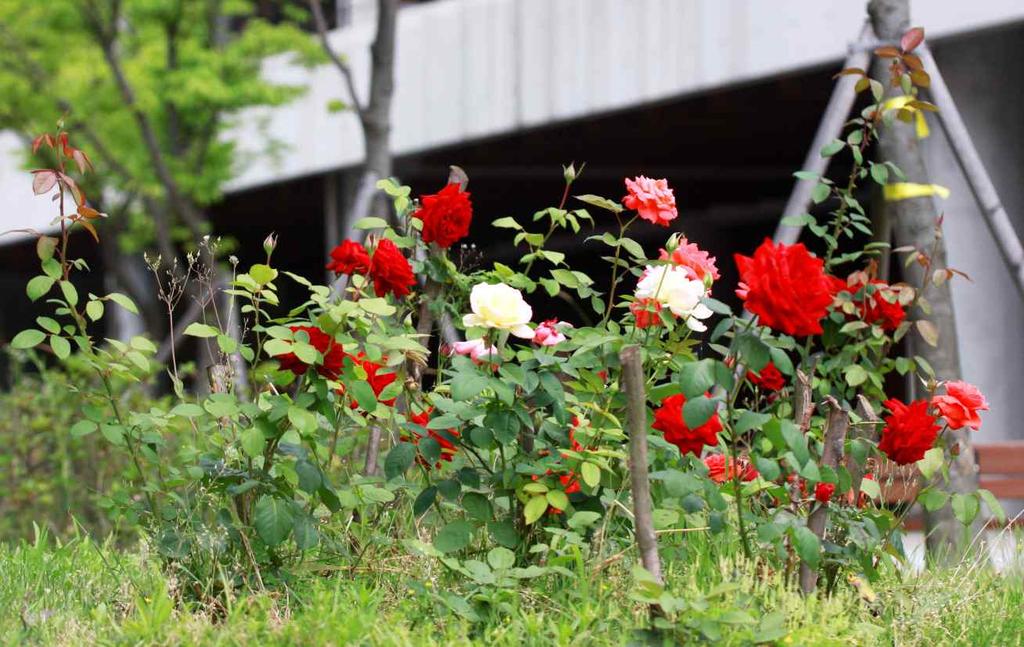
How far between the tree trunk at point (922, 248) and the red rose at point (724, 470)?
1.45 meters

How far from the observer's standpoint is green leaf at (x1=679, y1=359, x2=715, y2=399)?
2.69 meters

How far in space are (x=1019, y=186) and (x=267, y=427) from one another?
7.85 meters

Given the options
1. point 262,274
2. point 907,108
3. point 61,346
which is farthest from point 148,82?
point 262,274

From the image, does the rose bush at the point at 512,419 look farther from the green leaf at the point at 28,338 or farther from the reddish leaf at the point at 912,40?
the reddish leaf at the point at 912,40

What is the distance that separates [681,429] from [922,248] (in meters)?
2.37

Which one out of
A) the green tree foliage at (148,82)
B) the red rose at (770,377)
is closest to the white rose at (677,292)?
the red rose at (770,377)

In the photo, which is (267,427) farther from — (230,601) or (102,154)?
(102,154)

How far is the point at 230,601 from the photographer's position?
297 centimetres

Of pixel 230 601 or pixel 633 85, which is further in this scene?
pixel 633 85

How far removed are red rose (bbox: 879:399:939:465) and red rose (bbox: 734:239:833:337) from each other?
0.55m

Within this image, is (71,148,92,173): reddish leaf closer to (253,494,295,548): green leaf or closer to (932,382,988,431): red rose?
(253,494,295,548): green leaf

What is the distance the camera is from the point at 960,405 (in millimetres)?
3238

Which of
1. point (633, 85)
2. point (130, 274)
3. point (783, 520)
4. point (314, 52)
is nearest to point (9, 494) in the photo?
point (783, 520)

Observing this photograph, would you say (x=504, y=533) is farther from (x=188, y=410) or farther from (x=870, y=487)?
(x=870, y=487)
